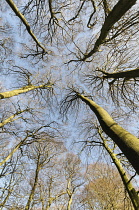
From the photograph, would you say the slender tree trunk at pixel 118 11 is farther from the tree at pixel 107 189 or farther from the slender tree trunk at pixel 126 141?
the tree at pixel 107 189

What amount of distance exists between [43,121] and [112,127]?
197 inches

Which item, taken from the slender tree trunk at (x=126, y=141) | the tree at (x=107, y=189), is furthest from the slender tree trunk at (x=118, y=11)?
the tree at (x=107, y=189)

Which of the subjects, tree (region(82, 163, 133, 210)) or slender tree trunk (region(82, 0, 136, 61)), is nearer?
slender tree trunk (region(82, 0, 136, 61))

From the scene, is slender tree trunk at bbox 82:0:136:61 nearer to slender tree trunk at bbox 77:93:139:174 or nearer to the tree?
slender tree trunk at bbox 77:93:139:174

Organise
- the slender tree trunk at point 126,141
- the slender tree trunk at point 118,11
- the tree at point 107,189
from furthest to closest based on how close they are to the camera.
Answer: the tree at point 107,189 < the slender tree trunk at point 118,11 < the slender tree trunk at point 126,141

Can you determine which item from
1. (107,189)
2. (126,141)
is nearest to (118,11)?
(126,141)

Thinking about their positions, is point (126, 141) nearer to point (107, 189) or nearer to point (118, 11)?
point (118, 11)

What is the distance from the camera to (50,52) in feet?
20.3

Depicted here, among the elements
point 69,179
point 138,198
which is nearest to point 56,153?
point 69,179

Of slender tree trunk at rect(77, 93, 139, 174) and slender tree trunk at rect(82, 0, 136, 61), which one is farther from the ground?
slender tree trunk at rect(82, 0, 136, 61)

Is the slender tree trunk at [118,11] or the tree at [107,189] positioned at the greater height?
the slender tree trunk at [118,11]

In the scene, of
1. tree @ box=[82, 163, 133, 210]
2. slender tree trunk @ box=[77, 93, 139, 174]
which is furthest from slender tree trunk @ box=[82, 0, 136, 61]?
tree @ box=[82, 163, 133, 210]

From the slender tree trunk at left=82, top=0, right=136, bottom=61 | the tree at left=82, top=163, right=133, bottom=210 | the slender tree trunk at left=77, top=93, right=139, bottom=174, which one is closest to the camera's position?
the slender tree trunk at left=77, top=93, right=139, bottom=174

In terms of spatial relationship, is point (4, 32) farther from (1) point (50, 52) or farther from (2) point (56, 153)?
(2) point (56, 153)
